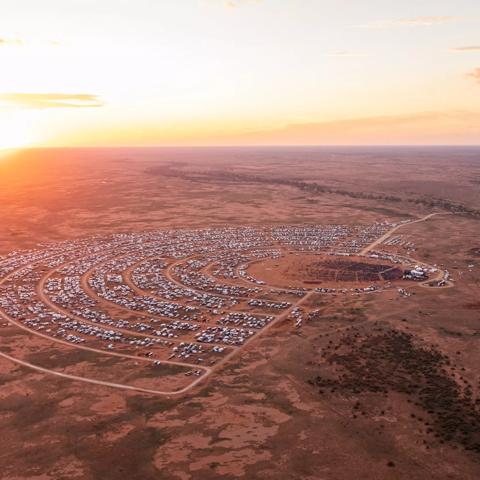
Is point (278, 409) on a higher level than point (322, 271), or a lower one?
lower

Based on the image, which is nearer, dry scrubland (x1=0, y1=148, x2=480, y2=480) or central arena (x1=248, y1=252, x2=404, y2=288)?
dry scrubland (x1=0, y1=148, x2=480, y2=480)

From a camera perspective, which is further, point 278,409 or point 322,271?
point 322,271

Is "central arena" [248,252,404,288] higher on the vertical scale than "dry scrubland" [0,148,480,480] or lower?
higher

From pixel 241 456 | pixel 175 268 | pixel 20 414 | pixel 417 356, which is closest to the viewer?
pixel 241 456

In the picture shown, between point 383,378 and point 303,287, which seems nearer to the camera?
point 383,378

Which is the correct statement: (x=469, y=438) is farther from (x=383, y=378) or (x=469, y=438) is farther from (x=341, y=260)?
(x=341, y=260)

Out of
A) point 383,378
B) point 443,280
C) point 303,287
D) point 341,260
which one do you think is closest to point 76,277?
point 303,287

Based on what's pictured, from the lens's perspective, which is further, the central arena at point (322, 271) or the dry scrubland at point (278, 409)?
the central arena at point (322, 271)

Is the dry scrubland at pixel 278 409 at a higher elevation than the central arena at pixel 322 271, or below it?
below
